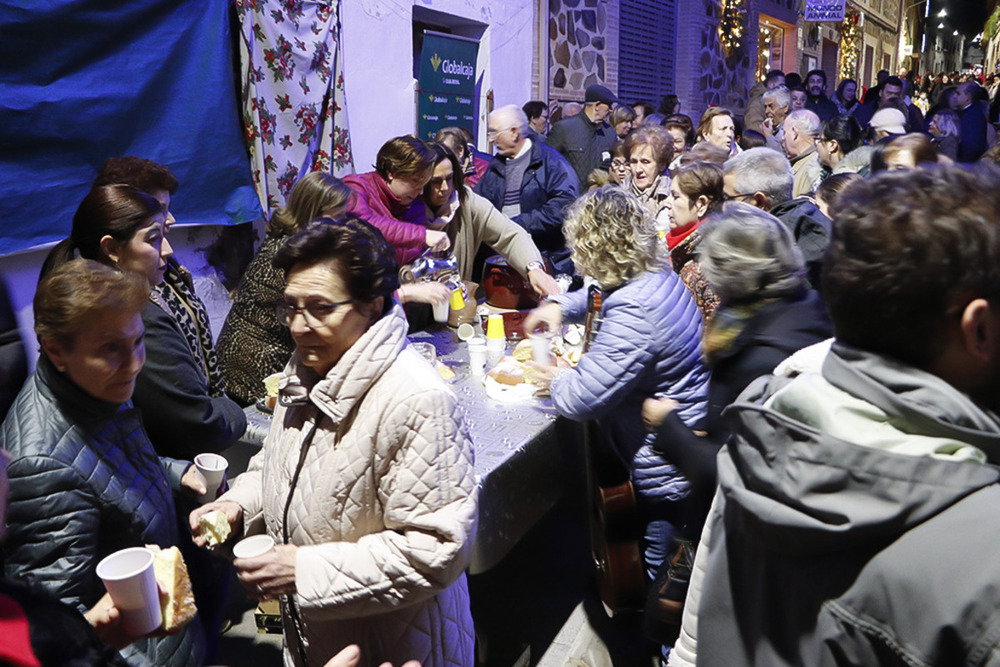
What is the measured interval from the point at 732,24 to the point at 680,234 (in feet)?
Result: 42.3

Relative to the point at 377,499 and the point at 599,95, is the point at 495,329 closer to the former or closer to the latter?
the point at 377,499

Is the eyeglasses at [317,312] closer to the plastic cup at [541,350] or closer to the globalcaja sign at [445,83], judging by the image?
the plastic cup at [541,350]

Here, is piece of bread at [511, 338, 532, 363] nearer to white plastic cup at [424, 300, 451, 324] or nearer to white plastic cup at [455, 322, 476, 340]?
white plastic cup at [455, 322, 476, 340]

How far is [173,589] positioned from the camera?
1638 millimetres

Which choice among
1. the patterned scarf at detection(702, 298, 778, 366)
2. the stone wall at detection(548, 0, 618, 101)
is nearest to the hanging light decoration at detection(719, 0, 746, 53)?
the stone wall at detection(548, 0, 618, 101)

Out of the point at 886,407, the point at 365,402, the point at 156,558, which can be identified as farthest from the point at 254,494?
the point at 886,407

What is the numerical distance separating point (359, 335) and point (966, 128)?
33.2ft

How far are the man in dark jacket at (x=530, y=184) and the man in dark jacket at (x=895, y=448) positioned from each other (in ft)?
14.5

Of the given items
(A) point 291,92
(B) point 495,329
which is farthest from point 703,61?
(B) point 495,329

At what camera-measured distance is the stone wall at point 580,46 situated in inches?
378

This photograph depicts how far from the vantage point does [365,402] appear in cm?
166

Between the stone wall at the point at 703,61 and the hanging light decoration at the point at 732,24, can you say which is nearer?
the stone wall at the point at 703,61

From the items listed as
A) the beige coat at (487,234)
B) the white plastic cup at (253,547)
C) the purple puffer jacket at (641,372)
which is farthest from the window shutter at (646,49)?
the white plastic cup at (253,547)

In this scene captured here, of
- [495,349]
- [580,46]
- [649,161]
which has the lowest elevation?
[495,349]
